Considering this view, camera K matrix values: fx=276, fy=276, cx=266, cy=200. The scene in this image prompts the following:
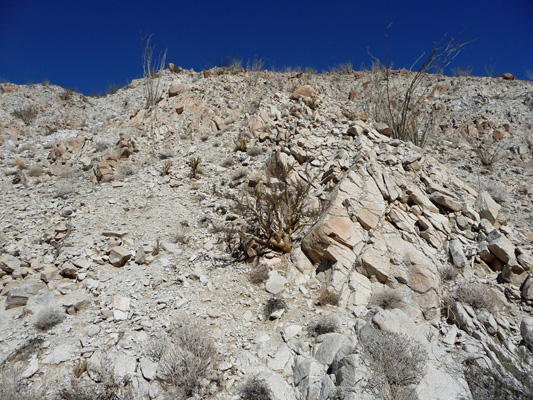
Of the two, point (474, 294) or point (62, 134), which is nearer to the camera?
point (474, 294)

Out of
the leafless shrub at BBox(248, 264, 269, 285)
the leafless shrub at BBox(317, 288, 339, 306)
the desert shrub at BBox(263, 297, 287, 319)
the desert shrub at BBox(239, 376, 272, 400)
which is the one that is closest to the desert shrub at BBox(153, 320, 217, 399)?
the desert shrub at BBox(239, 376, 272, 400)

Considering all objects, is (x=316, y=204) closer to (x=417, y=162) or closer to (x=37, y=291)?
(x=417, y=162)

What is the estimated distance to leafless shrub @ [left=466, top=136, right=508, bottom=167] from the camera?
9094 mm

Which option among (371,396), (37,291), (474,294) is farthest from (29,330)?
(474,294)

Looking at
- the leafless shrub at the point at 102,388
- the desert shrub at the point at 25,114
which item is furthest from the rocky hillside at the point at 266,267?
the desert shrub at the point at 25,114

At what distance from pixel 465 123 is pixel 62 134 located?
1661 centimetres

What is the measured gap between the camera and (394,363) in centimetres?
294

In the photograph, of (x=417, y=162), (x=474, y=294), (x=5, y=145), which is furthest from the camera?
(x=5, y=145)

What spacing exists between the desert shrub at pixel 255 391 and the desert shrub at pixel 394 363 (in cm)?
112

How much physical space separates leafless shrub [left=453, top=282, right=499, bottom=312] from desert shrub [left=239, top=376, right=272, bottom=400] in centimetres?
329

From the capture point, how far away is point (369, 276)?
14.9 feet

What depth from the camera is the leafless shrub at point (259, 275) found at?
179 inches

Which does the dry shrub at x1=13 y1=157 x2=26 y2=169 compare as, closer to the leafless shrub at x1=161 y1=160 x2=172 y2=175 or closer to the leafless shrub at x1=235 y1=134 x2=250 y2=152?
the leafless shrub at x1=161 y1=160 x2=172 y2=175

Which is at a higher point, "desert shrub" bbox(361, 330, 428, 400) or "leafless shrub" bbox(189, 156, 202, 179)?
"leafless shrub" bbox(189, 156, 202, 179)
